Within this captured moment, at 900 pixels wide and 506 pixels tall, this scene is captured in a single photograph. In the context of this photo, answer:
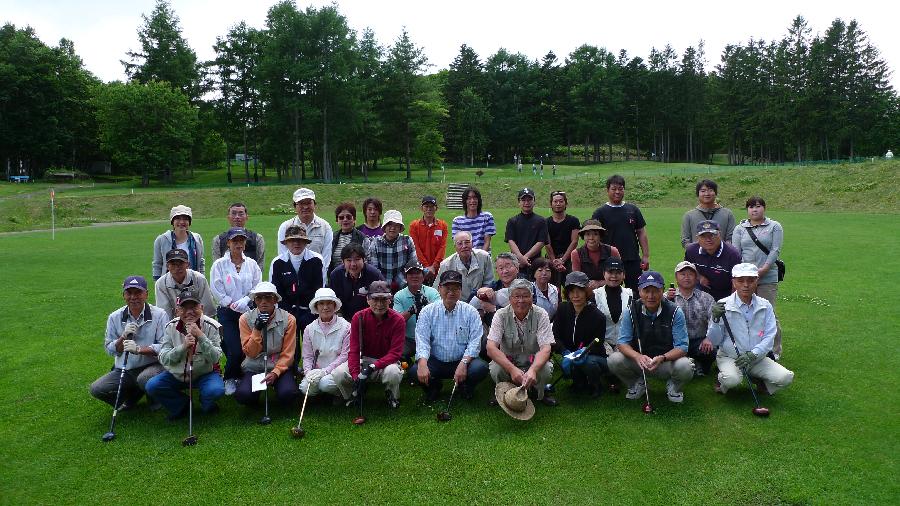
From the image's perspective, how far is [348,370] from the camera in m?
6.36

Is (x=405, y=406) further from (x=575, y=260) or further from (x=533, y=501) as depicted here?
(x=575, y=260)

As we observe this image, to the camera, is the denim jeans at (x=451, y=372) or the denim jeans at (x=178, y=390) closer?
the denim jeans at (x=178, y=390)

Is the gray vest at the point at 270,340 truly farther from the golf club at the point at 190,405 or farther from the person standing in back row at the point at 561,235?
the person standing in back row at the point at 561,235

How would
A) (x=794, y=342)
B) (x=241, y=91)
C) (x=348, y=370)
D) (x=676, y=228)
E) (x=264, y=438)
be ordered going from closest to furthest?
(x=264, y=438) < (x=348, y=370) < (x=794, y=342) < (x=676, y=228) < (x=241, y=91)

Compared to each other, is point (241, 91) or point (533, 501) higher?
point (241, 91)

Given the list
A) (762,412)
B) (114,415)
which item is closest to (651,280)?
(762,412)

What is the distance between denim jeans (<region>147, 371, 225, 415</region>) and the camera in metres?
6.14

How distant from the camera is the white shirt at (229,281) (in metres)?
7.23

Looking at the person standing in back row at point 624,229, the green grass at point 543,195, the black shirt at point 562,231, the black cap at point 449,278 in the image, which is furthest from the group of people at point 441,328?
the green grass at point 543,195

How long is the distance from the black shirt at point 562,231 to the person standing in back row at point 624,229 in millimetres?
418

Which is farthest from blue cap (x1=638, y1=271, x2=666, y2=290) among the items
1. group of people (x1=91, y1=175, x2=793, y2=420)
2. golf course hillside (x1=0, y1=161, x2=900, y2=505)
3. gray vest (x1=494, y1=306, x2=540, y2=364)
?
golf course hillside (x1=0, y1=161, x2=900, y2=505)

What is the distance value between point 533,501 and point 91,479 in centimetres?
377

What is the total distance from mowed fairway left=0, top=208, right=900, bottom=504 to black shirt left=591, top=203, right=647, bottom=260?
2.04 m

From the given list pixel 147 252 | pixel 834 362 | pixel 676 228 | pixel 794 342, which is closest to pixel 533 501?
pixel 834 362
